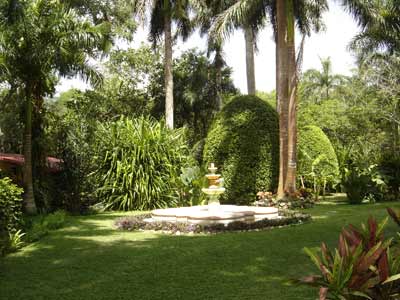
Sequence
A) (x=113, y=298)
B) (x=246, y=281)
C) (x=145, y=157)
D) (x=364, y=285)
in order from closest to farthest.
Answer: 1. (x=364, y=285)
2. (x=113, y=298)
3. (x=246, y=281)
4. (x=145, y=157)

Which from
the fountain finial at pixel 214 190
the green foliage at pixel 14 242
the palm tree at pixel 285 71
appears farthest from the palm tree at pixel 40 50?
the green foliage at pixel 14 242

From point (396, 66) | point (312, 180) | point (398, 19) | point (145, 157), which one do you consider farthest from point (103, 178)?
point (396, 66)

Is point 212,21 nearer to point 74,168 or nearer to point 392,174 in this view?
point 74,168

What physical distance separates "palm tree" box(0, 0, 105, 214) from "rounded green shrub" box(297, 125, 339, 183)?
896 cm

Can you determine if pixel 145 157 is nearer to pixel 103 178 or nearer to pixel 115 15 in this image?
pixel 103 178

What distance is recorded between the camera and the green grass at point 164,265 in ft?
18.1

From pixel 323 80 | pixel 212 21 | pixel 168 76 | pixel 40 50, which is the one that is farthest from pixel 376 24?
pixel 323 80

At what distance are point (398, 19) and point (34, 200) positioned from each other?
1531cm

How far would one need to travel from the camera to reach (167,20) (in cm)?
2172

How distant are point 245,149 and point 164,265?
9.72 m

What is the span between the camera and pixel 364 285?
348cm

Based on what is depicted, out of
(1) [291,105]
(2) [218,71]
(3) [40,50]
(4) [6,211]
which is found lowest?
(4) [6,211]

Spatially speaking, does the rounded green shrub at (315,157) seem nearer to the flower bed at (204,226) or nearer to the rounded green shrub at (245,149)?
the rounded green shrub at (245,149)

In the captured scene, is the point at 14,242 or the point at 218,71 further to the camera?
the point at 218,71
